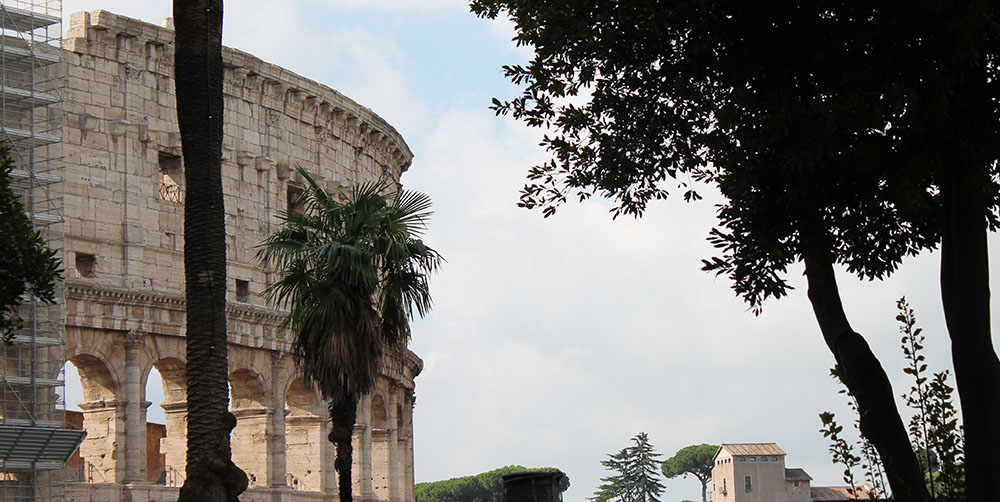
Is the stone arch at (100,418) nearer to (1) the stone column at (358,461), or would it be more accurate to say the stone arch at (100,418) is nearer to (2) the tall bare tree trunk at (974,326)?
(1) the stone column at (358,461)

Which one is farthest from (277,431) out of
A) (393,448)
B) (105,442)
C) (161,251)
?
(393,448)

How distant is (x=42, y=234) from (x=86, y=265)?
6.05 ft

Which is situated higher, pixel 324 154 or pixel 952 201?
pixel 324 154

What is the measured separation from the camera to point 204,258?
1494 cm

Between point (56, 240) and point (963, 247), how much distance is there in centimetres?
2724

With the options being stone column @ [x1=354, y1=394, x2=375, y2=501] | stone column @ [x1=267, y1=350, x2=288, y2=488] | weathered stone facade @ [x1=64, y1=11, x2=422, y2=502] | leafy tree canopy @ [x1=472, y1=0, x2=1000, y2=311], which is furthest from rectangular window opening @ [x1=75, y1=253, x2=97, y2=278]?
leafy tree canopy @ [x1=472, y1=0, x2=1000, y2=311]

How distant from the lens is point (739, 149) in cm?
1105

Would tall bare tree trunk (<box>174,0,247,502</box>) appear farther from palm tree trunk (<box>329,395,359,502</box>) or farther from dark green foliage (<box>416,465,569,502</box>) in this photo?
dark green foliage (<box>416,465,569,502</box>)

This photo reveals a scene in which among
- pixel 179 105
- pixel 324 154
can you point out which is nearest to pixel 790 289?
pixel 179 105

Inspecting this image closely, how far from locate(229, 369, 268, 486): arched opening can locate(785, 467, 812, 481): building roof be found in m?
75.0

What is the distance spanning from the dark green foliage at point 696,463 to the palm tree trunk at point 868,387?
12595cm

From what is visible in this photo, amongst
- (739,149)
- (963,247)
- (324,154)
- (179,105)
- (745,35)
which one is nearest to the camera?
(963,247)

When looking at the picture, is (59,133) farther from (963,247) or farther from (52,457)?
(963,247)

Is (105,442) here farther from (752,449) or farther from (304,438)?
(752,449)
